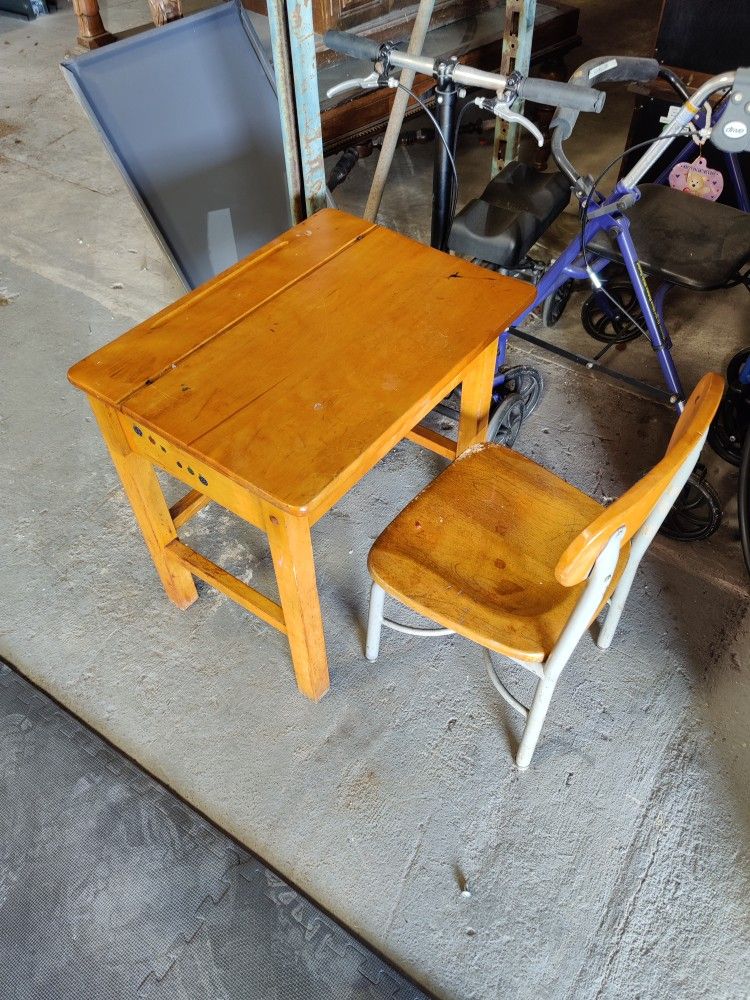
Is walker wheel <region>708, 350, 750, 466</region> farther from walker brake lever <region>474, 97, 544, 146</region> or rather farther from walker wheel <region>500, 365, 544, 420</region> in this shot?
walker brake lever <region>474, 97, 544, 146</region>

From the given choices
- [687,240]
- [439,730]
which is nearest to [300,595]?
[439,730]

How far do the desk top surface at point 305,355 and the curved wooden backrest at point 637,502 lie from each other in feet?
1.41

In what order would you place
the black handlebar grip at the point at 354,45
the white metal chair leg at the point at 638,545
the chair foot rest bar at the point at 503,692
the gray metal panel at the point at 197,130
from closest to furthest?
the white metal chair leg at the point at 638,545, the chair foot rest bar at the point at 503,692, the black handlebar grip at the point at 354,45, the gray metal panel at the point at 197,130

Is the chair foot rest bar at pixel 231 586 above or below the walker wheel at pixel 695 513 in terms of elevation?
above

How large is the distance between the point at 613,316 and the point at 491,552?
4.92ft

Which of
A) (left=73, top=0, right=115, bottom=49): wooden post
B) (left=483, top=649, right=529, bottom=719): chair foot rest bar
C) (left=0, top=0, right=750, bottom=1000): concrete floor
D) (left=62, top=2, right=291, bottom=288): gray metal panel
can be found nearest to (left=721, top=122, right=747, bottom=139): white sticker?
(left=0, top=0, right=750, bottom=1000): concrete floor

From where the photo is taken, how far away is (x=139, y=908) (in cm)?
153

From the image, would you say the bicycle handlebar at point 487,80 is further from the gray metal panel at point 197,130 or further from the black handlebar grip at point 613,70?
the gray metal panel at point 197,130

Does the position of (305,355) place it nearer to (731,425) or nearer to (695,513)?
(695,513)

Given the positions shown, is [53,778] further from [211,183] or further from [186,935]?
[211,183]

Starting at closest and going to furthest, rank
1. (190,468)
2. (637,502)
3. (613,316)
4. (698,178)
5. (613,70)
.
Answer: (637,502)
(190,468)
(613,70)
(613,316)
(698,178)

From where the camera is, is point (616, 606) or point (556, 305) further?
point (556, 305)

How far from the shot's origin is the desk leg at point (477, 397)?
1.83m

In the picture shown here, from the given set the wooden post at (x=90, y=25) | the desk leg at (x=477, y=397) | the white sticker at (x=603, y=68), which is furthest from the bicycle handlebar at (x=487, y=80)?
the wooden post at (x=90, y=25)
